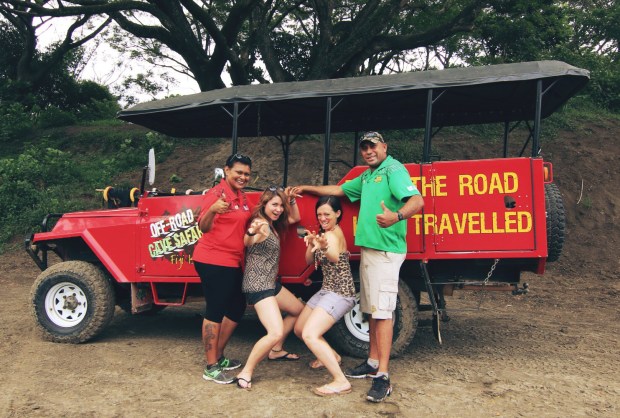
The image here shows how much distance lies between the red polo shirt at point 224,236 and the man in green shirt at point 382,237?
3.29 feet

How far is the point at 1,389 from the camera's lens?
13.8 ft

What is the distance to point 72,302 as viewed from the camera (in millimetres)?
5527

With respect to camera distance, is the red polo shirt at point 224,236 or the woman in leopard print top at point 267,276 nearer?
the woman in leopard print top at point 267,276

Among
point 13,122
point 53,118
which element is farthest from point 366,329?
point 53,118

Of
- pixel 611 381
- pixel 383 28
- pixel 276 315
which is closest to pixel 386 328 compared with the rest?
pixel 276 315

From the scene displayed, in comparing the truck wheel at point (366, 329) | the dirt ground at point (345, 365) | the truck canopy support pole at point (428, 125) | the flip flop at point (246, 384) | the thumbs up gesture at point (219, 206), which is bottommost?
the dirt ground at point (345, 365)

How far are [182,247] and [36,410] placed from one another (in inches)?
77.0

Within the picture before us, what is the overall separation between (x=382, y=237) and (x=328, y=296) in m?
0.66

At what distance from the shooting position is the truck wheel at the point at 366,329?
487cm

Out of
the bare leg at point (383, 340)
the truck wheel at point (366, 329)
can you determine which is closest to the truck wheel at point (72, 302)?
the truck wheel at point (366, 329)

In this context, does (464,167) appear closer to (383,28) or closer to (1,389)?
(1,389)

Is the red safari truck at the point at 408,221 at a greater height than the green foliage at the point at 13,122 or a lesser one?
lesser

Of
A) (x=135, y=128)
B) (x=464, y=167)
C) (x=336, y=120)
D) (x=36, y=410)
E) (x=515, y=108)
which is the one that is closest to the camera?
(x=36, y=410)

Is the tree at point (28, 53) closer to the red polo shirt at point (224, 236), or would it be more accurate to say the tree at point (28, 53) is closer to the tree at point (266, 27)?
the tree at point (266, 27)
